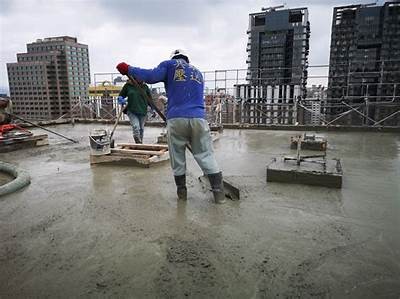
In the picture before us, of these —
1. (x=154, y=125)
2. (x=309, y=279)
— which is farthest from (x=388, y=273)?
(x=154, y=125)

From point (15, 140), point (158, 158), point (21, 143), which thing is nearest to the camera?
point (158, 158)

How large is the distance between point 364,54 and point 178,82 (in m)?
16.7

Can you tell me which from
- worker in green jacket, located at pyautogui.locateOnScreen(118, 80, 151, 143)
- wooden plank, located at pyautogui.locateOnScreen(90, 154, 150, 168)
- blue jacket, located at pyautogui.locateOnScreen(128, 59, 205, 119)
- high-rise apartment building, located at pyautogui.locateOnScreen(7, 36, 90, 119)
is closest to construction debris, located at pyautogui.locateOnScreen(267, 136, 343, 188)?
blue jacket, located at pyautogui.locateOnScreen(128, 59, 205, 119)

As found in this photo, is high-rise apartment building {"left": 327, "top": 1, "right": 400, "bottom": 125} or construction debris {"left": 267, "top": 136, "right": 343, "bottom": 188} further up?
high-rise apartment building {"left": 327, "top": 1, "right": 400, "bottom": 125}

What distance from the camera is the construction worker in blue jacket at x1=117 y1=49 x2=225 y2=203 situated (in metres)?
2.86

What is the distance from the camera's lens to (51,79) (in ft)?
59.4

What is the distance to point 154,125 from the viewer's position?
1121 cm

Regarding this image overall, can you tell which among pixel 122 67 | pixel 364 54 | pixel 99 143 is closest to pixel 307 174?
pixel 122 67

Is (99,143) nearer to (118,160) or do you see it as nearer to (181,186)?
(118,160)

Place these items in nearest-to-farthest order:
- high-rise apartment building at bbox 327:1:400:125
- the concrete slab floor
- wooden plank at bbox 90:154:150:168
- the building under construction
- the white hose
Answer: the concrete slab floor → the white hose → wooden plank at bbox 90:154:150:168 → high-rise apartment building at bbox 327:1:400:125 → the building under construction

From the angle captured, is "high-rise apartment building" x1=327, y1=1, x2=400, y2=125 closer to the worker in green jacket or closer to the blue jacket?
the worker in green jacket

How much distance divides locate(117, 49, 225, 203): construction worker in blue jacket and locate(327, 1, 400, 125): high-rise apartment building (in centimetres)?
933

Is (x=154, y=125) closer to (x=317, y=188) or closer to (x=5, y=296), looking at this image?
(x=317, y=188)

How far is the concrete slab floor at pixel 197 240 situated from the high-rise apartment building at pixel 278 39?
17.2 metres
